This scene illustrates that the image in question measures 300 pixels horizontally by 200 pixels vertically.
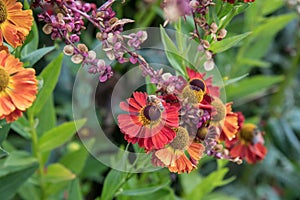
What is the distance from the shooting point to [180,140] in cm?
66

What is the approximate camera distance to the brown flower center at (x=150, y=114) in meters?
0.64

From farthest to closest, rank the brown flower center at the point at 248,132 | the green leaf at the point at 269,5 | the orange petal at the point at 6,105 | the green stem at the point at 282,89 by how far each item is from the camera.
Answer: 1. the green stem at the point at 282,89
2. the green leaf at the point at 269,5
3. the brown flower center at the point at 248,132
4. the orange petal at the point at 6,105

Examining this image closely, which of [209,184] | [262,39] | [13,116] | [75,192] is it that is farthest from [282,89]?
[13,116]

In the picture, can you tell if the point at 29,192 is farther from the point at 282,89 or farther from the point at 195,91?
the point at 282,89

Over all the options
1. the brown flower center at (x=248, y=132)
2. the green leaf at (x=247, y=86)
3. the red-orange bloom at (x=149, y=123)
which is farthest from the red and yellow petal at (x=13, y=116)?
the green leaf at (x=247, y=86)

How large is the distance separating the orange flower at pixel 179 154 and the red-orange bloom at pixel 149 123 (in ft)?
0.06

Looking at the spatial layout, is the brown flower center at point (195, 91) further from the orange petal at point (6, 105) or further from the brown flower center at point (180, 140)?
the orange petal at point (6, 105)

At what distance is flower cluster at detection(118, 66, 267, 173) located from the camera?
2.10 feet

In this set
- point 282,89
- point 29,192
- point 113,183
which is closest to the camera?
point 113,183

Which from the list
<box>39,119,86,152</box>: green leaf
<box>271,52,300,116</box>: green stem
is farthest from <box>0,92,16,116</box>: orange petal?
<box>271,52,300,116</box>: green stem

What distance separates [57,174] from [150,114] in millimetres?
405

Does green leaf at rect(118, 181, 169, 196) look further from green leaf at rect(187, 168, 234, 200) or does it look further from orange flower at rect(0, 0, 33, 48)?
orange flower at rect(0, 0, 33, 48)

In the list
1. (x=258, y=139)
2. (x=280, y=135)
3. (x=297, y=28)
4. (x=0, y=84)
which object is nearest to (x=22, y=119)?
(x=0, y=84)

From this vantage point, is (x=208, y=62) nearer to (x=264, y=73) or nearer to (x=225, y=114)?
(x=225, y=114)
